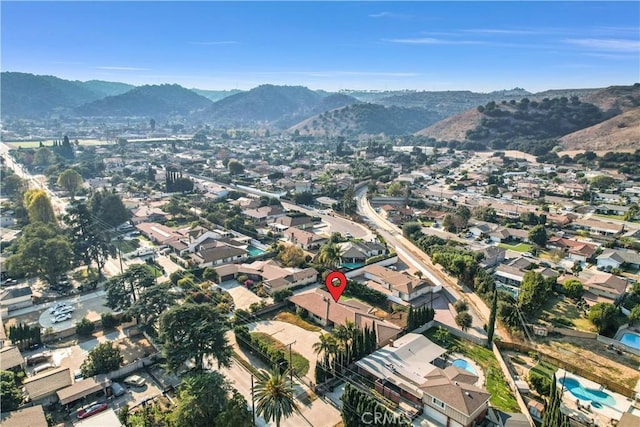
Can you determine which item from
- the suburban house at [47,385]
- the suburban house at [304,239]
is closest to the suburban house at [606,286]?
the suburban house at [304,239]

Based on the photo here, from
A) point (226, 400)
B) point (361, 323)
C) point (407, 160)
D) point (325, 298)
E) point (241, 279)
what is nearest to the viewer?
point (226, 400)

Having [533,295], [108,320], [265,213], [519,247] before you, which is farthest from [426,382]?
[265,213]

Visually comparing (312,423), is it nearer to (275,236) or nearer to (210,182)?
(275,236)

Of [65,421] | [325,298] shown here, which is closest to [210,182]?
[325,298]

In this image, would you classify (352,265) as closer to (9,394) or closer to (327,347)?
(327,347)

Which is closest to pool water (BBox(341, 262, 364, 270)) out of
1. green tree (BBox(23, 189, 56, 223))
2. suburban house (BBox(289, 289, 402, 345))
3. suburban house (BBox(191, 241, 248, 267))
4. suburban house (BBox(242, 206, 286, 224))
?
suburban house (BBox(289, 289, 402, 345))

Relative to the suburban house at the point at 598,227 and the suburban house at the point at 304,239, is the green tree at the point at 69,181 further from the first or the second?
the suburban house at the point at 598,227
